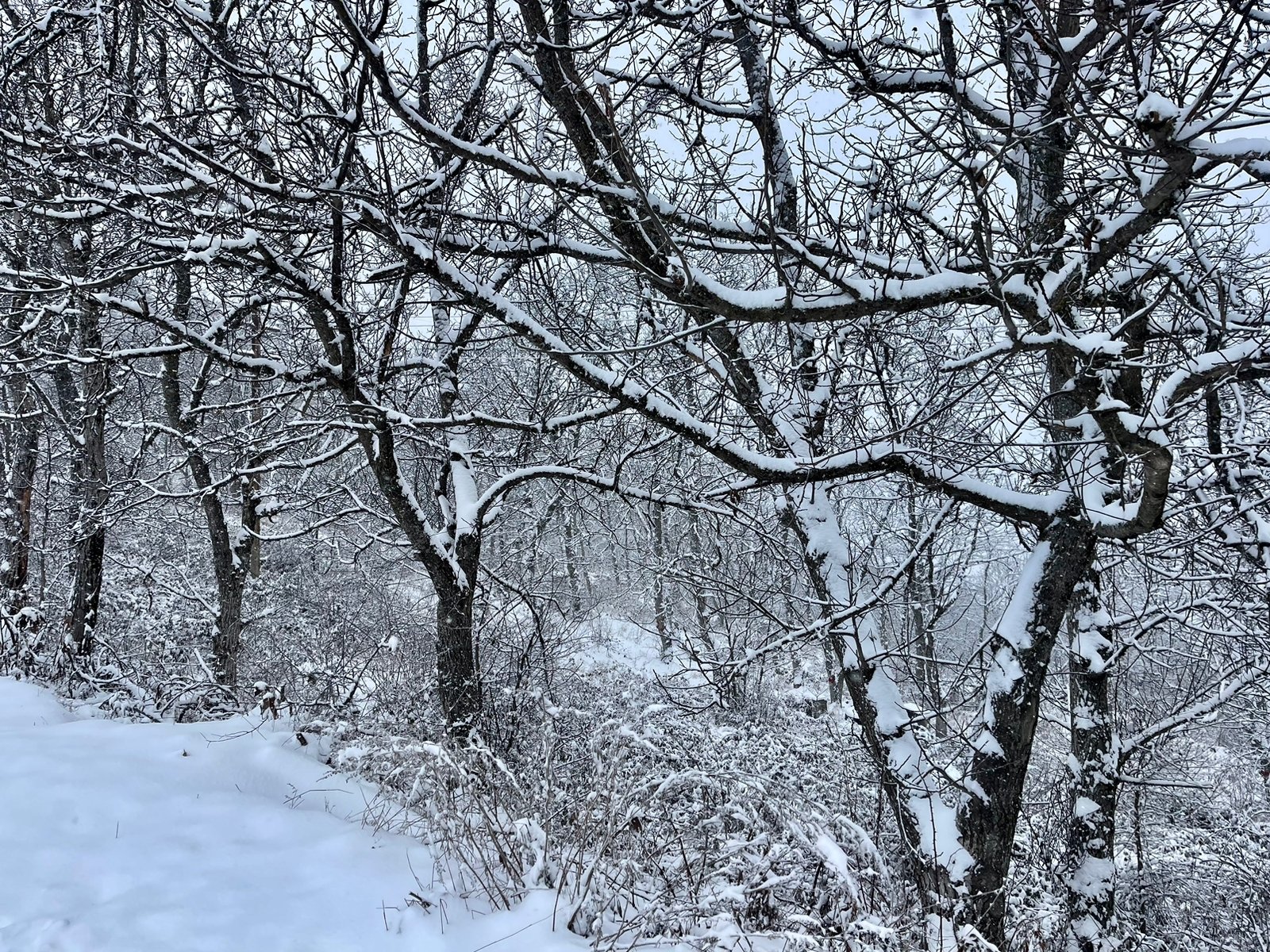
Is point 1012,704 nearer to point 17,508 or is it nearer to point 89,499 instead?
point 89,499

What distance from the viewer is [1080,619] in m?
5.28

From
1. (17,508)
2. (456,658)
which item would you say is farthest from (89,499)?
(456,658)

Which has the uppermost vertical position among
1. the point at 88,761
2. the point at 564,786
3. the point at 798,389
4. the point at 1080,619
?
the point at 798,389

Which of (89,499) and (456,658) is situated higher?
(89,499)

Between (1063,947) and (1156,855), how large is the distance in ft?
14.5

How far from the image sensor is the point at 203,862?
3.00m

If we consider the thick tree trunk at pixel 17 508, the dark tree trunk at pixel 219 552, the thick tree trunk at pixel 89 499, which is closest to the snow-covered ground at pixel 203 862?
the thick tree trunk at pixel 89 499

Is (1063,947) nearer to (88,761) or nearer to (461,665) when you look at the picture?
(461,665)

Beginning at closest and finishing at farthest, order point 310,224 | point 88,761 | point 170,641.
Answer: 1. point 88,761
2. point 310,224
3. point 170,641

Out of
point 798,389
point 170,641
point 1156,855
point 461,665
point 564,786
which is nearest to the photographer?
point 798,389

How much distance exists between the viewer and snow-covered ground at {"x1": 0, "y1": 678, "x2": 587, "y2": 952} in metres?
2.49

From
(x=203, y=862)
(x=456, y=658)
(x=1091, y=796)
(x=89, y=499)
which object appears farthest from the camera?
(x=89, y=499)

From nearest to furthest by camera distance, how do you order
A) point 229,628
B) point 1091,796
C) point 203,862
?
point 203,862 → point 1091,796 → point 229,628

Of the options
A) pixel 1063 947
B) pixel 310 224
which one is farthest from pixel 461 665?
pixel 1063 947
